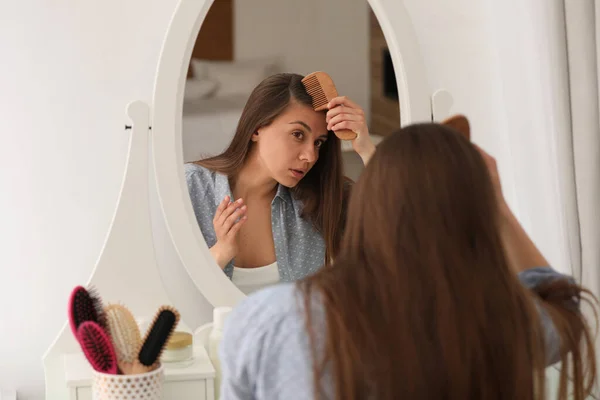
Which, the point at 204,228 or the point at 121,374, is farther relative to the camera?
the point at 204,228

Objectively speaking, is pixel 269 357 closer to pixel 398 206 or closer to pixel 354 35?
pixel 398 206

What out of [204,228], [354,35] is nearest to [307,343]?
[204,228]

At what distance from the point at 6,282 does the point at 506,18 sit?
93 cm

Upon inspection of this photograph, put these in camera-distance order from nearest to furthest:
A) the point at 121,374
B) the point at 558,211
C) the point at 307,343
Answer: the point at 307,343 → the point at 121,374 → the point at 558,211

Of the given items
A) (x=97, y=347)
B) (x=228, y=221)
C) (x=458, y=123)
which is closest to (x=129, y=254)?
(x=228, y=221)

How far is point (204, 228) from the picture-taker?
1.27 meters

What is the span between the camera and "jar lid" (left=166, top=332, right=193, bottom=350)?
1.18m

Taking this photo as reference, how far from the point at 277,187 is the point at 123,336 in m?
0.36

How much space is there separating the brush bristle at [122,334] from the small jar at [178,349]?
123 millimetres

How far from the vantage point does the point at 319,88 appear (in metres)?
1.26

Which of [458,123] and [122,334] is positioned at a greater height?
[458,123]

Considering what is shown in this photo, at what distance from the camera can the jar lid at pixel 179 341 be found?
1177mm

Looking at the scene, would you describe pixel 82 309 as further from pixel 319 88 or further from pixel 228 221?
pixel 319 88

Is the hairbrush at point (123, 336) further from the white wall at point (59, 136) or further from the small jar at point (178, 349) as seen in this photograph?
the white wall at point (59, 136)
